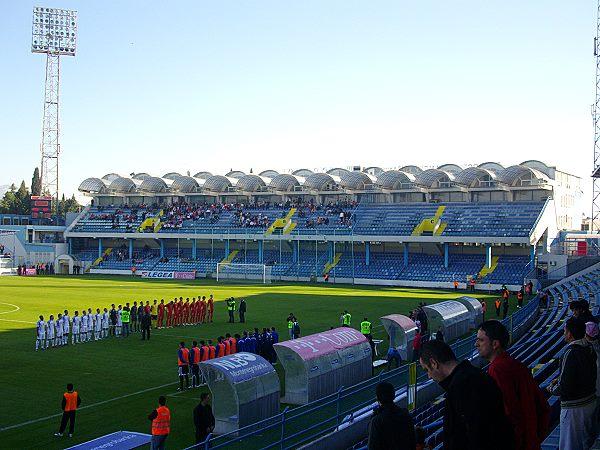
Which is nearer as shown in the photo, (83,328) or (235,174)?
(83,328)

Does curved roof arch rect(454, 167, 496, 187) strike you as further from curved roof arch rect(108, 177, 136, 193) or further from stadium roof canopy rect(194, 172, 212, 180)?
curved roof arch rect(108, 177, 136, 193)

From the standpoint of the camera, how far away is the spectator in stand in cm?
716

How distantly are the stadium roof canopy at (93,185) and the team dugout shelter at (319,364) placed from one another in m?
68.0

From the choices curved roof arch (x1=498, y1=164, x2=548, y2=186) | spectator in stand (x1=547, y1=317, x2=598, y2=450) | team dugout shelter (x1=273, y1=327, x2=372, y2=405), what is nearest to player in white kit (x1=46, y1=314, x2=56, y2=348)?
team dugout shelter (x1=273, y1=327, x2=372, y2=405)

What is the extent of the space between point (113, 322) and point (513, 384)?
80.3 ft

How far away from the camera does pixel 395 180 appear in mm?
68438

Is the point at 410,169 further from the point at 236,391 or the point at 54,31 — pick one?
the point at 236,391

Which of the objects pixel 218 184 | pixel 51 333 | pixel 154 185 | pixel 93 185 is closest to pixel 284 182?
pixel 218 184

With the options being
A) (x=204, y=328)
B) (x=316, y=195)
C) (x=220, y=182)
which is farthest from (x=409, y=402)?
(x=220, y=182)

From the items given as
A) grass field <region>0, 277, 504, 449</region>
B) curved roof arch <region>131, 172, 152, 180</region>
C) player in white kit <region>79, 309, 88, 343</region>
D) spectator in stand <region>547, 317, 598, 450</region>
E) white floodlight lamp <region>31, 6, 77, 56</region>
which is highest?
white floodlight lamp <region>31, 6, 77, 56</region>

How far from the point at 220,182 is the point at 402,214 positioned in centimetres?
2364

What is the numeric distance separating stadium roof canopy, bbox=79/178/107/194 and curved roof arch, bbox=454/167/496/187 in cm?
4291

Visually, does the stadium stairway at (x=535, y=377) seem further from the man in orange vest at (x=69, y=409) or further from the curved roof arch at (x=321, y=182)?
the curved roof arch at (x=321, y=182)

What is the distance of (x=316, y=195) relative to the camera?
73.8 m
